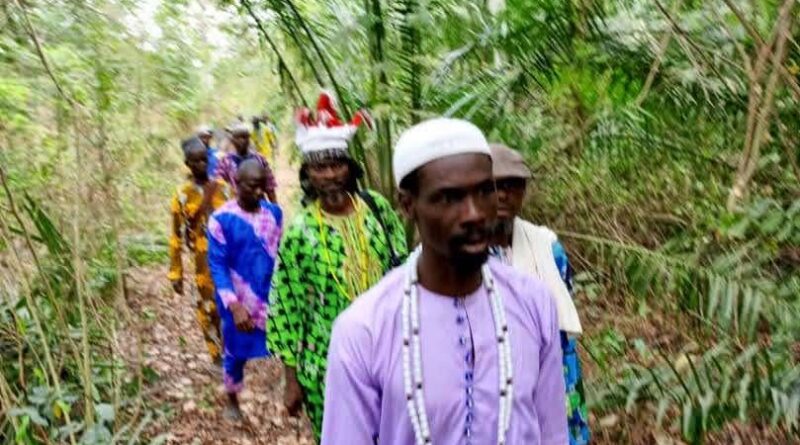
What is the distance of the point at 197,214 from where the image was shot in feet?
20.5

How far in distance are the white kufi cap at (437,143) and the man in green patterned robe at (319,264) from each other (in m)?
1.33

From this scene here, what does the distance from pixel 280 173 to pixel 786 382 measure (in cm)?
1503

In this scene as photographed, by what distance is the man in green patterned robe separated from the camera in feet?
10.2

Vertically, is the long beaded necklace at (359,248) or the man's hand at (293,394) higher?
the long beaded necklace at (359,248)

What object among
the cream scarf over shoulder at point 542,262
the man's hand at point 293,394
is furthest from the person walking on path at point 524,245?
the man's hand at point 293,394

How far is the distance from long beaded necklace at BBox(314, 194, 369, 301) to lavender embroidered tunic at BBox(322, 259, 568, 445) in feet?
3.91

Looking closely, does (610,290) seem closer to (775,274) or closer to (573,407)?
(775,274)

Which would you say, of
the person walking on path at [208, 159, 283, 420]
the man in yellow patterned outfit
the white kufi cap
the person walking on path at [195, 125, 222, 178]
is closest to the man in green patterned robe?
the white kufi cap

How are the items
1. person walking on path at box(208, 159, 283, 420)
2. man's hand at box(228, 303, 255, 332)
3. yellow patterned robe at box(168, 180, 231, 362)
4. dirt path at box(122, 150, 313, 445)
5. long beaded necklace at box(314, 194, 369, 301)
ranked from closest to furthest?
long beaded necklace at box(314, 194, 369, 301)
man's hand at box(228, 303, 255, 332)
person walking on path at box(208, 159, 283, 420)
dirt path at box(122, 150, 313, 445)
yellow patterned robe at box(168, 180, 231, 362)

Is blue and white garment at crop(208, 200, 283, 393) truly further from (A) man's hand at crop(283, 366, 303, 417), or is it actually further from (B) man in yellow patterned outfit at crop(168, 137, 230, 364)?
(A) man's hand at crop(283, 366, 303, 417)

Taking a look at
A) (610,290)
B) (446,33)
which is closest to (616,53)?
(446,33)

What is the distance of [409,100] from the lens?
4.99m

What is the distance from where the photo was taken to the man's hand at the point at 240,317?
4.52m

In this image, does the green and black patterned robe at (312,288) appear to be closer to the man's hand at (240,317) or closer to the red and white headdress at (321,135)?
the red and white headdress at (321,135)
